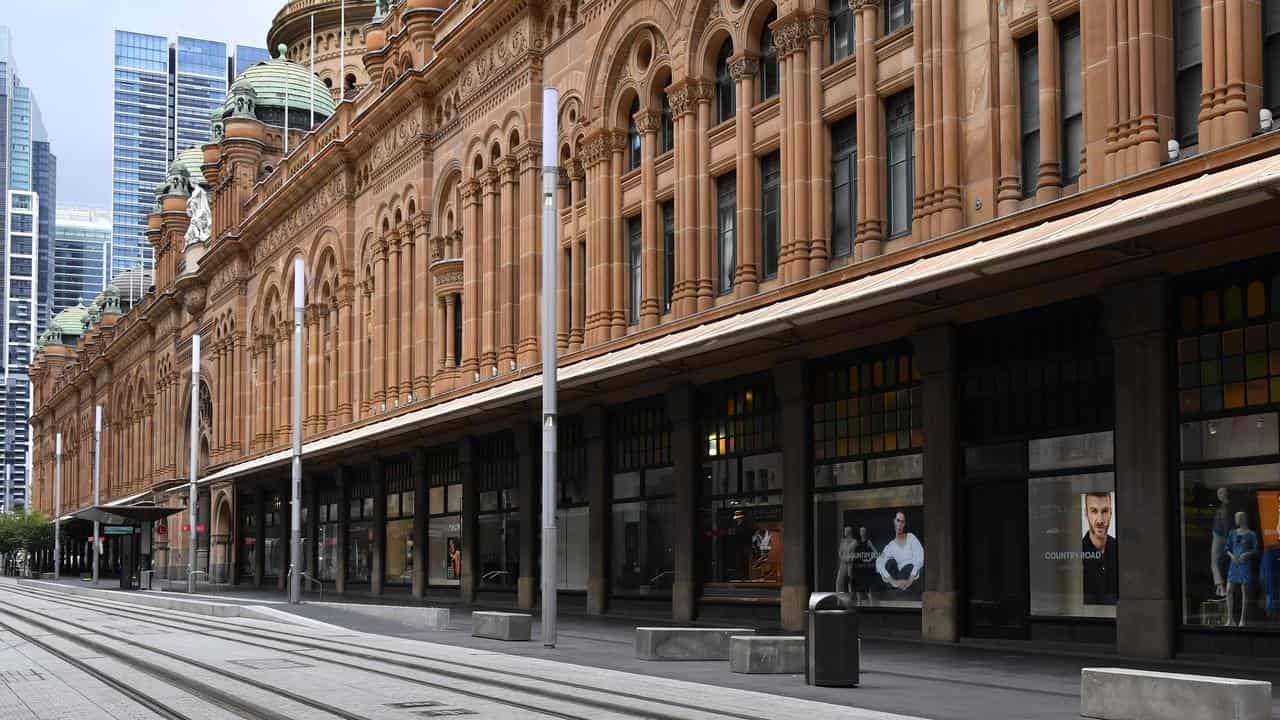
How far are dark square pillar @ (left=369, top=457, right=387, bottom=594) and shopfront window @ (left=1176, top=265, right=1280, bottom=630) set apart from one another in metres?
36.4

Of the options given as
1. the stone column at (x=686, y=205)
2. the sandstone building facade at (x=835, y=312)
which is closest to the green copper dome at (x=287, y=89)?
the sandstone building facade at (x=835, y=312)

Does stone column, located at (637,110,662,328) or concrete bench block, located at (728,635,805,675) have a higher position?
stone column, located at (637,110,662,328)

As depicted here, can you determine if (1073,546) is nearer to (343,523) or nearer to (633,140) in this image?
(633,140)

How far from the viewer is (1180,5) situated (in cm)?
2145

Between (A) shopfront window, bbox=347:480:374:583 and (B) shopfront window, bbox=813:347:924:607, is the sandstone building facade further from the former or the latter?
(A) shopfront window, bbox=347:480:374:583

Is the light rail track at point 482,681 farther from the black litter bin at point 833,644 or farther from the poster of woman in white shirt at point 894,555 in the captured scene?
the poster of woman in white shirt at point 894,555

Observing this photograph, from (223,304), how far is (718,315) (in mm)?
53858

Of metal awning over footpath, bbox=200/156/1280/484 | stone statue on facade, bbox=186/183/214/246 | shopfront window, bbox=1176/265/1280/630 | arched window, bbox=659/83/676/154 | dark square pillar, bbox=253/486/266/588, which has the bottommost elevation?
dark square pillar, bbox=253/486/266/588

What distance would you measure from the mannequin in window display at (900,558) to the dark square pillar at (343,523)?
3377cm

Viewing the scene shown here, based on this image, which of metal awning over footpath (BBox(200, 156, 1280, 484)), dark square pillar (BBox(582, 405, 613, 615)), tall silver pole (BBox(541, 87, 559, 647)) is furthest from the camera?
dark square pillar (BBox(582, 405, 613, 615))

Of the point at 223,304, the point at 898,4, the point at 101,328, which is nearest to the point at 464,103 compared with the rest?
the point at 898,4

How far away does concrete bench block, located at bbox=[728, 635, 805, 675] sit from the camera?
61.6 ft

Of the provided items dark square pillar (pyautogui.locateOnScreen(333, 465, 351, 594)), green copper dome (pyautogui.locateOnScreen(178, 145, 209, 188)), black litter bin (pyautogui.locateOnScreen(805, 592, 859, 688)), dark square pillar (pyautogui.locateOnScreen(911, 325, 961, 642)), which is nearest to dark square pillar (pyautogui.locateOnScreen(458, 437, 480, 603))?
dark square pillar (pyautogui.locateOnScreen(333, 465, 351, 594))

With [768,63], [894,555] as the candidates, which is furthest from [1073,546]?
[768,63]
